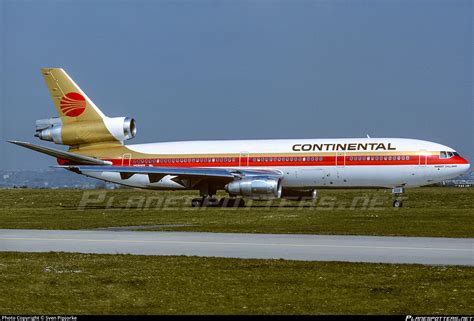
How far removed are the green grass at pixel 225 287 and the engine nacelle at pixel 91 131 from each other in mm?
36776

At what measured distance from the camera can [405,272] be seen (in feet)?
57.1

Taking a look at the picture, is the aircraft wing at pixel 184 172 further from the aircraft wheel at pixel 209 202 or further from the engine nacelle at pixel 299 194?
the engine nacelle at pixel 299 194

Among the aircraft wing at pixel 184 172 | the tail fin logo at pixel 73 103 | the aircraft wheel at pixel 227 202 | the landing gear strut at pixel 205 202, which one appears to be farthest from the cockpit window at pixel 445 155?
the tail fin logo at pixel 73 103

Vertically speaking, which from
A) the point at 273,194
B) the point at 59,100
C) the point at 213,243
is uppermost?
the point at 59,100

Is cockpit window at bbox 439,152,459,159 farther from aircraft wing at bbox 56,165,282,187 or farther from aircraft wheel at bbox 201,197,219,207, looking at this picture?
aircraft wheel at bbox 201,197,219,207

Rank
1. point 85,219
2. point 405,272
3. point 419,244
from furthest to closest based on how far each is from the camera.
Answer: point 85,219 < point 419,244 < point 405,272

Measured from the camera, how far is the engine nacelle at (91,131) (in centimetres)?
5647

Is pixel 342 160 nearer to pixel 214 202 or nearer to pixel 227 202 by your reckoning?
pixel 227 202

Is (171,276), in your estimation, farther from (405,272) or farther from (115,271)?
(405,272)

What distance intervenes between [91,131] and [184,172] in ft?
32.4

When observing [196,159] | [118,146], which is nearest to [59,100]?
[118,146]

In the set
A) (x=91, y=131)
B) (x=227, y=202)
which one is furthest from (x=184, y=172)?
(x=91, y=131)

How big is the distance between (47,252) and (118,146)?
34945 mm

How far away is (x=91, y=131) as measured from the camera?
5697 centimetres
